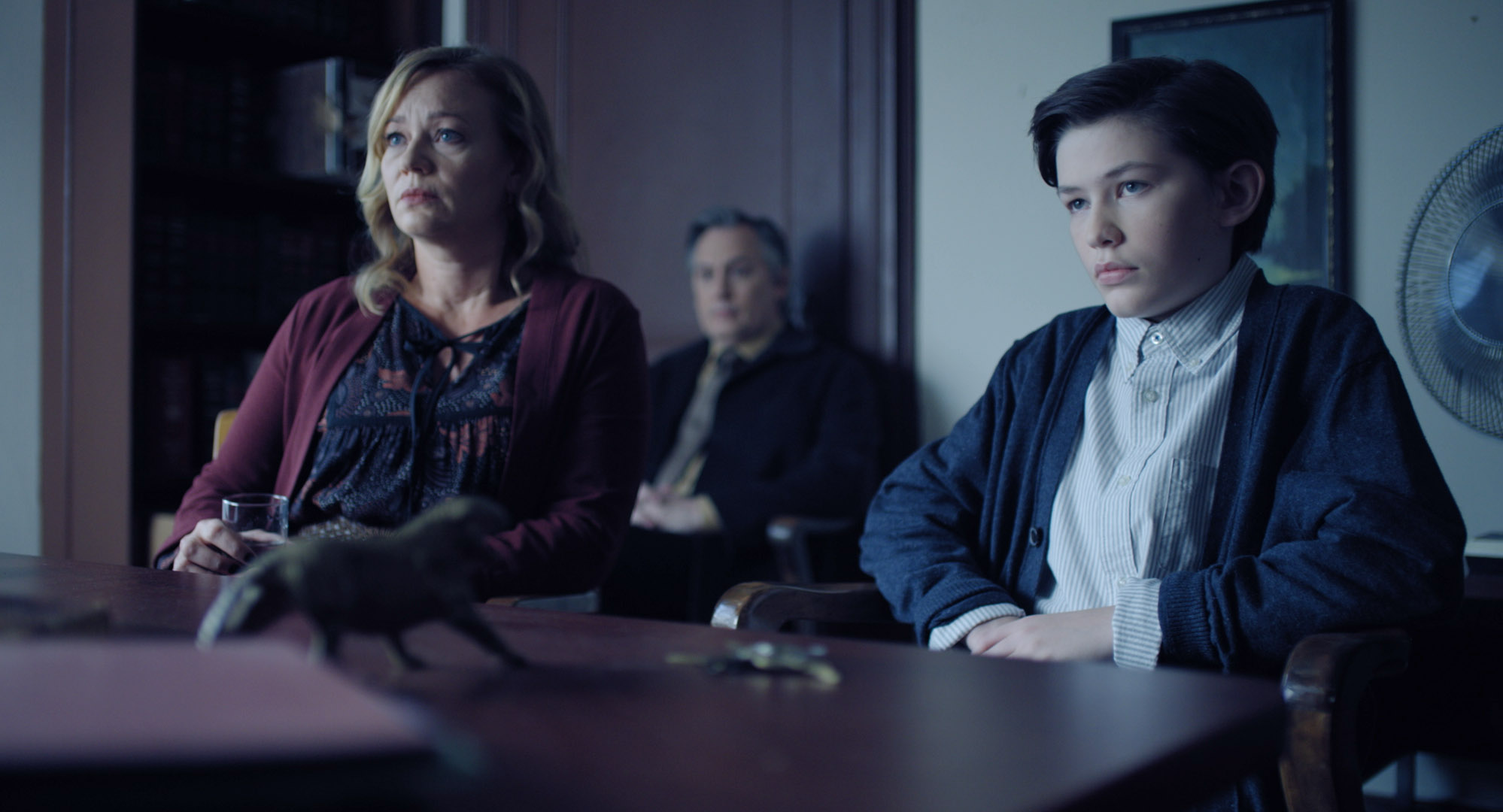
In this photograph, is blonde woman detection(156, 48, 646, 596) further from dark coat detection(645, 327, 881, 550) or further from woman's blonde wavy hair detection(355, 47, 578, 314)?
dark coat detection(645, 327, 881, 550)

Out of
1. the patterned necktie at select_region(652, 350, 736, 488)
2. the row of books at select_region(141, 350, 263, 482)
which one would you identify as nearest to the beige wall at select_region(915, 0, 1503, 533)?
the patterned necktie at select_region(652, 350, 736, 488)

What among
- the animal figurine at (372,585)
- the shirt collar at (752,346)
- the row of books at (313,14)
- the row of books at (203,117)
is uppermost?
the row of books at (313,14)

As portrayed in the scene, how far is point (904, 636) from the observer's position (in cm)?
218

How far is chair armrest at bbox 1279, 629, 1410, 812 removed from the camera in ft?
2.92

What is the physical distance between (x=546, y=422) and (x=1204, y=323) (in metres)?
0.85

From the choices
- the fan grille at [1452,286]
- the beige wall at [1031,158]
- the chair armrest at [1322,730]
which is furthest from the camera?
the beige wall at [1031,158]

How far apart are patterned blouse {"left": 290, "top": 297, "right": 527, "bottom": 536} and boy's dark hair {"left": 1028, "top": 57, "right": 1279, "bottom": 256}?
2.72 feet

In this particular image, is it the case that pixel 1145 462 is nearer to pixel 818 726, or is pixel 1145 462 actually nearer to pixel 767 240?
pixel 818 726

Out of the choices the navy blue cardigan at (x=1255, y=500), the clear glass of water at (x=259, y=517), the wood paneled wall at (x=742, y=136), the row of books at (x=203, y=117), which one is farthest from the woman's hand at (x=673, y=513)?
the row of books at (x=203, y=117)

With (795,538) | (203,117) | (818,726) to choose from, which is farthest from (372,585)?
(203,117)

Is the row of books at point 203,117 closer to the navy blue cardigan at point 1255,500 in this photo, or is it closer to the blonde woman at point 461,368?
the blonde woman at point 461,368

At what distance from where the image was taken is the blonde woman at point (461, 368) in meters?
1.59

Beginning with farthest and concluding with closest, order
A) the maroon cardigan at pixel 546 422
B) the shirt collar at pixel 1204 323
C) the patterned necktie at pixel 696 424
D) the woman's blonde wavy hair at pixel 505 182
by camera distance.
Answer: the patterned necktie at pixel 696 424
the woman's blonde wavy hair at pixel 505 182
the maroon cardigan at pixel 546 422
the shirt collar at pixel 1204 323

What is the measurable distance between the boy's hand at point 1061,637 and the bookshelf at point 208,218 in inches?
90.6
